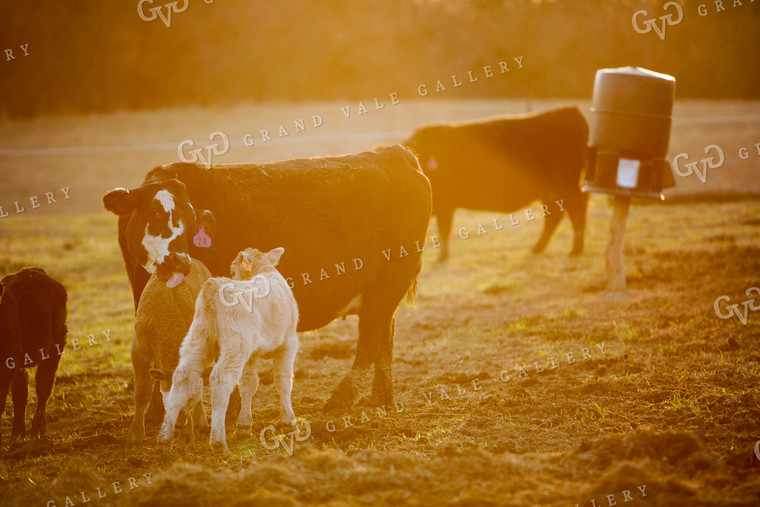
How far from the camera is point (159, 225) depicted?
5793 mm

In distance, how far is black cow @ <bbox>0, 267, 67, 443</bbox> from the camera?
6328 mm

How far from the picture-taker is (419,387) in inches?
294

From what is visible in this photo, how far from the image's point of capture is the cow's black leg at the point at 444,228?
1465 cm

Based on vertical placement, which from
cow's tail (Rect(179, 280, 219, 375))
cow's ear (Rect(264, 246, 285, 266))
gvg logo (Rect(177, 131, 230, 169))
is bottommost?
cow's tail (Rect(179, 280, 219, 375))

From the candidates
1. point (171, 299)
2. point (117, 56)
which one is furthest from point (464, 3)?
point (171, 299)

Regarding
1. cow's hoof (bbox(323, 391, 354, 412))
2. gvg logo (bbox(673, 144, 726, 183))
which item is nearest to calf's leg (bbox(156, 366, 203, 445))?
cow's hoof (bbox(323, 391, 354, 412))

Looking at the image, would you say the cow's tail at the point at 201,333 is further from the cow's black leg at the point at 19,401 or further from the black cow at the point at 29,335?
the cow's black leg at the point at 19,401

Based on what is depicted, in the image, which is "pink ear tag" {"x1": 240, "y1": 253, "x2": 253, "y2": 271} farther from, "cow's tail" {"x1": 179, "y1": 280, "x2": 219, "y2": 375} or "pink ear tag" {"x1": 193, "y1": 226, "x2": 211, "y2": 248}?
"cow's tail" {"x1": 179, "y1": 280, "x2": 219, "y2": 375}

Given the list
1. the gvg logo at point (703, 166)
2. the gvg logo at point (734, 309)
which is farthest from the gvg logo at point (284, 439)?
the gvg logo at point (703, 166)

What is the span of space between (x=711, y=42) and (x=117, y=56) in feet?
76.9

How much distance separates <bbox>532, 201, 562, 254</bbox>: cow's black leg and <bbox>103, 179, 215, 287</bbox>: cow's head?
9.47 meters

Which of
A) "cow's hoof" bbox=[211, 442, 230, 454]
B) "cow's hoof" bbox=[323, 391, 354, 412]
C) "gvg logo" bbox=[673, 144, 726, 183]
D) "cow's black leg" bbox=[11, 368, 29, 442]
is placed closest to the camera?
"cow's hoof" bbox=[211, 442, 230, 454]

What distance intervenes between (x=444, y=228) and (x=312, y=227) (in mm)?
8235

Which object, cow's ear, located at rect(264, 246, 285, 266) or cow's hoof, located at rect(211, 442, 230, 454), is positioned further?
cow's ear, located at rect(264, 246, 285, 266)
